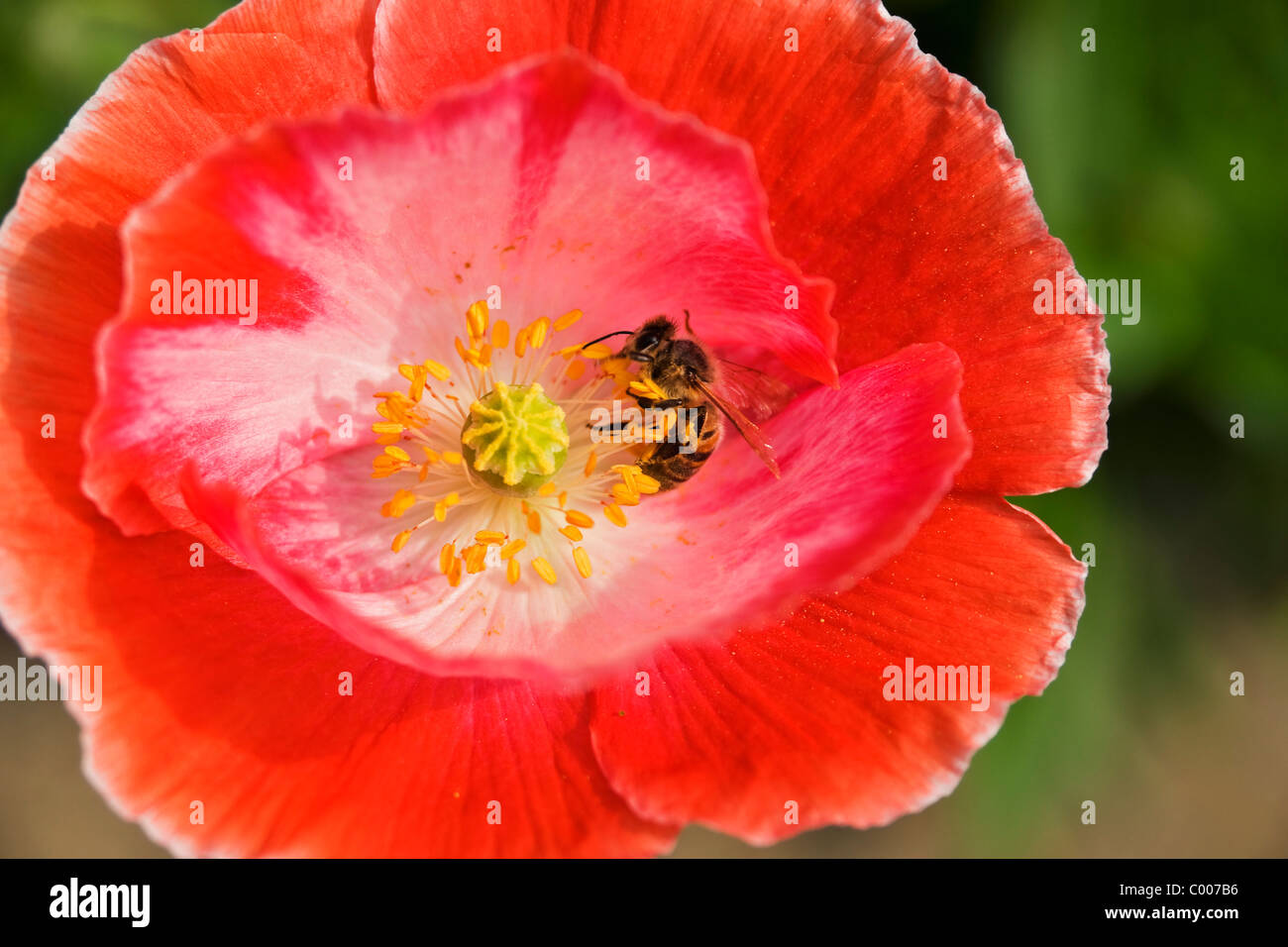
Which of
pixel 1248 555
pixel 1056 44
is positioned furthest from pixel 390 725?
pixel 1248 555

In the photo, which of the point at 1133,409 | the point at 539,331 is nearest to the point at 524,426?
the point at 539,331

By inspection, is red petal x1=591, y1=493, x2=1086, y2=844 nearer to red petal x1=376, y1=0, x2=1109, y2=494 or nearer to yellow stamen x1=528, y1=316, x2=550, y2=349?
red petal x1=376, y1=0, x2=1109, y2=494

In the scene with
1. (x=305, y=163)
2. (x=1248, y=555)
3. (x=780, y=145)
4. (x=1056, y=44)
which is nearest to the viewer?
(x=305, y=163)

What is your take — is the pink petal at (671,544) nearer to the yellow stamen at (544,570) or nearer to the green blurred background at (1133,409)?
the yellow stamen at (544,570)

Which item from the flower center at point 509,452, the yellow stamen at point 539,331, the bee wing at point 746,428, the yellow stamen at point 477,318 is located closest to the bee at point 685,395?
the bee wing at point 746,428

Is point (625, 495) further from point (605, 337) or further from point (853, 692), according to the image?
point (853, 692)

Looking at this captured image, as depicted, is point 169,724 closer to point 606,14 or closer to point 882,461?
point 882,461

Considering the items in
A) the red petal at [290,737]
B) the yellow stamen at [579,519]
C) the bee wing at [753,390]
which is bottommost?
the red petal at [290,737]
